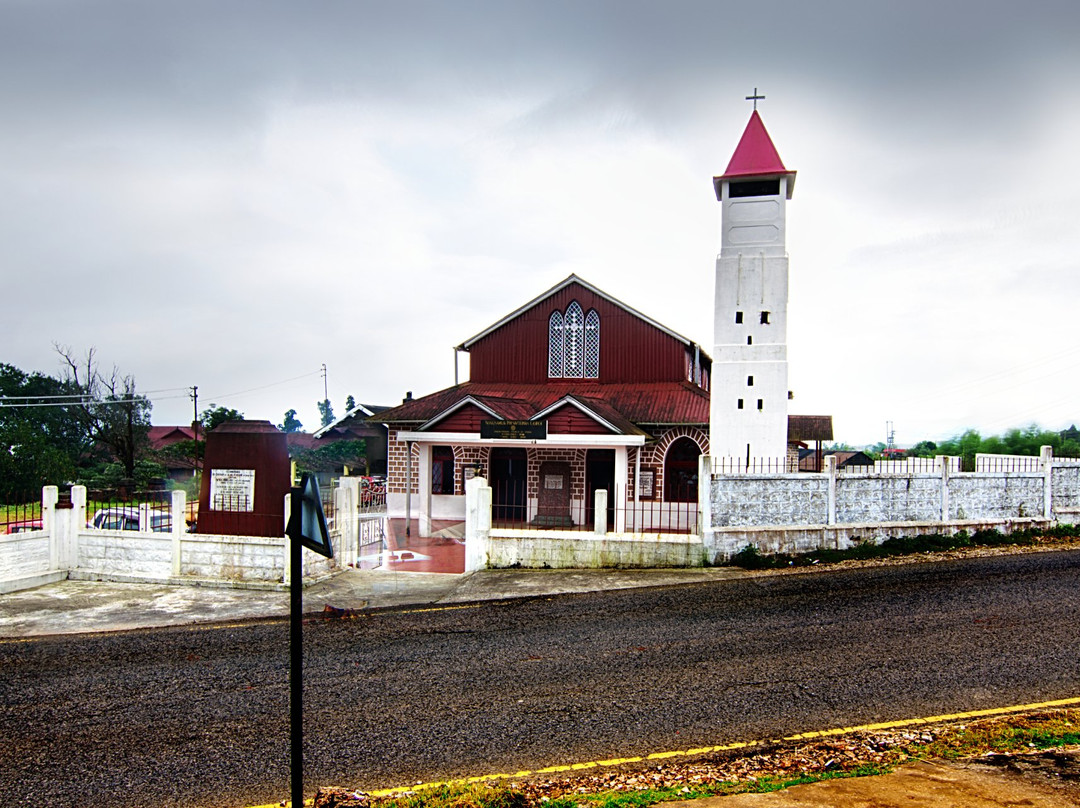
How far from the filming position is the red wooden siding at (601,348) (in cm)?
2191

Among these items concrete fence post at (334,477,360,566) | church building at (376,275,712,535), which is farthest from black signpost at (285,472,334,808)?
church building at (376,275,712,535)

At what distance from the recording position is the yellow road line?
504cm

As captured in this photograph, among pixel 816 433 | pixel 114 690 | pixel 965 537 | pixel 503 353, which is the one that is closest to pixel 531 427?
pixel 503 353

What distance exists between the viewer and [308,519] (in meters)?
4.20

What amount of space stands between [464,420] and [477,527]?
481cm

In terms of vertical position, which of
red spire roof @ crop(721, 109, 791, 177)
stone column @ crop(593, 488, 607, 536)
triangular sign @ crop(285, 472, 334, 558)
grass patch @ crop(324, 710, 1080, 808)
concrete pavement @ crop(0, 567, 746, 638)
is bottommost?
concrete pavement @ crop(0, 567, 746, 638)

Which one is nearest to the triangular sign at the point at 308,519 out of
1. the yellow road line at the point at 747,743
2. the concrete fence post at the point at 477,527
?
the yellow road line at the point at 747,743

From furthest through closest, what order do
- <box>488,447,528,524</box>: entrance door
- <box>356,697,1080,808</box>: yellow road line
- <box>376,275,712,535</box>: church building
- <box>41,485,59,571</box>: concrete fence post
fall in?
<box>488,447,528,524</box>: entrance door
<box>376,275,712,535</box>: church building
<box>41,485,59,571</box>: concrete fence post
<box>356,697,1080,808</box>: yellow road line

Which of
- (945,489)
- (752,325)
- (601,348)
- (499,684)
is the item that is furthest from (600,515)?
(601,348)

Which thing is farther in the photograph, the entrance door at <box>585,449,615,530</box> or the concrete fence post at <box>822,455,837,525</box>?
the entrance door at <box>585,449,615,530</box>

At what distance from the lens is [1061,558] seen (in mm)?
12484

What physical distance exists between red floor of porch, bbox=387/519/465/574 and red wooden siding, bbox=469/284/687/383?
5.64m

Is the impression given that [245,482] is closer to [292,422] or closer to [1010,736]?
[1010,736]

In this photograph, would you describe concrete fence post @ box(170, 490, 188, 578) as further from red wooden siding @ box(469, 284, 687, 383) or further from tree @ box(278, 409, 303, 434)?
tree @ box(278, 409, 303, 434)
